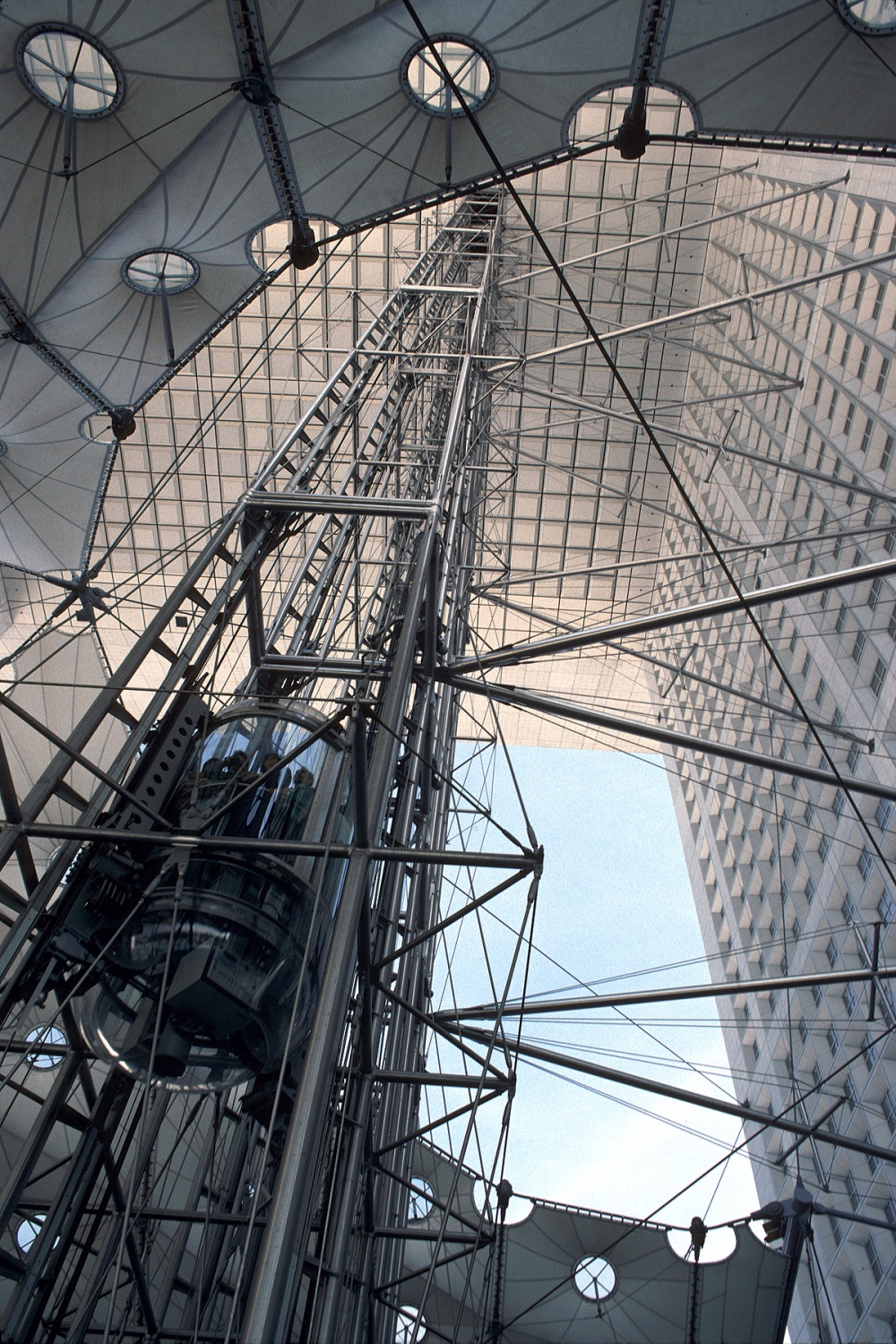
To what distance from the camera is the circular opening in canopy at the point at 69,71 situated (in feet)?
47.0

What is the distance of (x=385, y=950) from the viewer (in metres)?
14.5

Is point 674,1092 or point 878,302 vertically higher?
point 878,302

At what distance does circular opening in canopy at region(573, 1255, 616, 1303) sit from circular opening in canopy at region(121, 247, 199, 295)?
21605 mm

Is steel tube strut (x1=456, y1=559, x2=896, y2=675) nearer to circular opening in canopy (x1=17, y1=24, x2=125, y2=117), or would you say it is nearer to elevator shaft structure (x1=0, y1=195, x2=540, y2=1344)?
elevator shaft structure (x1=0, y1=195, x2=540, y2=1344)

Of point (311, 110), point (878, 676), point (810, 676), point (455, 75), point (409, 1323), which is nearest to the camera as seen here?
point (311, 110)

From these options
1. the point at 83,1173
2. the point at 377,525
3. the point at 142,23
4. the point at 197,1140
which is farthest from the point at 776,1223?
the point at 377,525

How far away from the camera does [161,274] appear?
18.5 metres

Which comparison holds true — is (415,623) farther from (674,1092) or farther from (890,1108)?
(890,1108)

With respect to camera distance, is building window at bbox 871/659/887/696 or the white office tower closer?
the white office tower

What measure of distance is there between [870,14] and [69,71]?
11142 millimetres

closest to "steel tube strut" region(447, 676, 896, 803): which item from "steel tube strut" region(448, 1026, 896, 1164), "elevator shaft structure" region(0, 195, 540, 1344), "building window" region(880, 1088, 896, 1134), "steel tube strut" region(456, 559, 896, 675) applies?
"steel tube strut" region(456, 559, 896, 675)

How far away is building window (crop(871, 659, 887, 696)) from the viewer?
24531 mm

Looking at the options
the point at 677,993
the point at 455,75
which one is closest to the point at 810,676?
the point at 677,993

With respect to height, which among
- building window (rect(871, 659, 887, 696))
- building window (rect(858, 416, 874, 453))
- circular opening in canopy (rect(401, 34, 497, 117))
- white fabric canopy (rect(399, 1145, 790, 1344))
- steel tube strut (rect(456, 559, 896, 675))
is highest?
building window (rect(858, 416, 874, 453))
